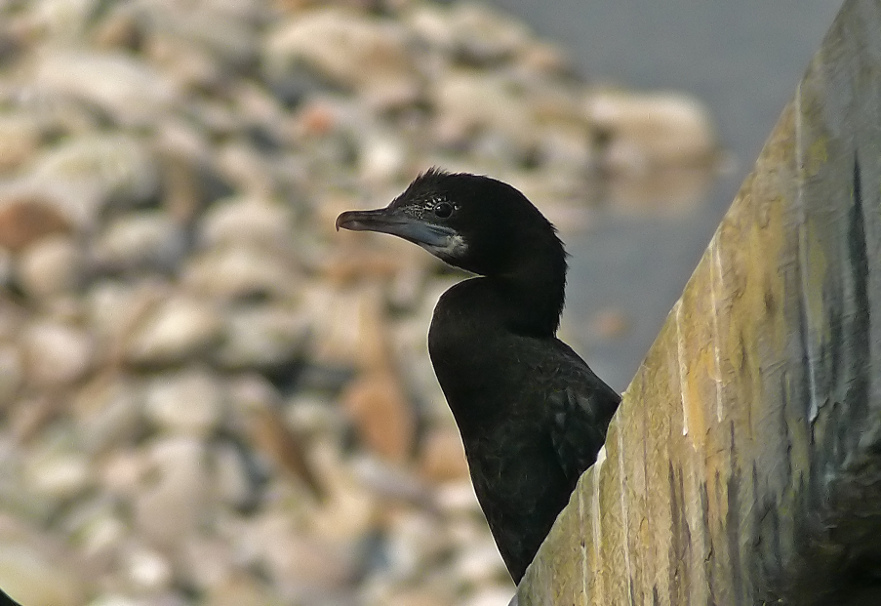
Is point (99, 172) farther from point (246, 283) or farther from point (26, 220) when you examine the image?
point (246, 283)

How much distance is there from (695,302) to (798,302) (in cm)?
14

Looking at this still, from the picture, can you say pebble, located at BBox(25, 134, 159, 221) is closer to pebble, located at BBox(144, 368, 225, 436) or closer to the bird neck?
pebble, located at BBox(144, 368, 225, 436)

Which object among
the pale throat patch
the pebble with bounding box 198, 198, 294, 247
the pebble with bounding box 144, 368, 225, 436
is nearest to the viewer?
the pale throat patch

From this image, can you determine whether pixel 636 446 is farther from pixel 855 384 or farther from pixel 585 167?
pixel 585 167

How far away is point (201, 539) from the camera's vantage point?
29.3ft

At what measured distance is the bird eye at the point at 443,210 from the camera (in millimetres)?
2457

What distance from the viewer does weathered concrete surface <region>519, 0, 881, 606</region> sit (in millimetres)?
951

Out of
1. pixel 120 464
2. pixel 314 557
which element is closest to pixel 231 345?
pixel 120 464

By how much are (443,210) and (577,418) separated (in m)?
0.43

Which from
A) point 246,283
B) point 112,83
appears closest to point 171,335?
point 246,283

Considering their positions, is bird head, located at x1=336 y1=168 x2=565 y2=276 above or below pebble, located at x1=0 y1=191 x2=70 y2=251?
below

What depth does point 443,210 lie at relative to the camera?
8.09 feet

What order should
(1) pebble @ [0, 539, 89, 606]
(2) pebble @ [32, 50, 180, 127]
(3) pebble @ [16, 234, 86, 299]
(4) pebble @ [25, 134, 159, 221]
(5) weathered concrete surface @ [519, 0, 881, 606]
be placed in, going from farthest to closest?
(2) pebble @ [32, 50, 180, 127] < (4) pebble @ [25, 134, 159, 221] < (3) pebble @ [16, 234, 86, 299] < (1) pebble @ [0, 539, 89, 606] < (5) weathered concrete surface @ [519, 0, 881, 606]

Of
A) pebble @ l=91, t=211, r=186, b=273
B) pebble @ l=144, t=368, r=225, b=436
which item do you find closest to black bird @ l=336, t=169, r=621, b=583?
pebble @ l=144, t=368, r=225, b=436
